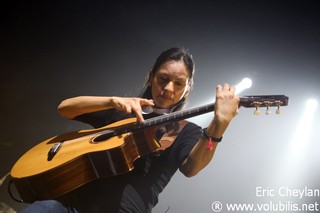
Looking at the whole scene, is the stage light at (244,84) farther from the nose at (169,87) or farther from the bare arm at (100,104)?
the bare arm at (100,104)

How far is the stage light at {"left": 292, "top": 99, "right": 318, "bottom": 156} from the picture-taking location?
3.88m

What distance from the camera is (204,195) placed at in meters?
4.98

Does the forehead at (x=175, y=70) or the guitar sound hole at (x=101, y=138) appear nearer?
the guitar sound hole at (x=101, y=138)

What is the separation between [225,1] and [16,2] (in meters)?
2.91

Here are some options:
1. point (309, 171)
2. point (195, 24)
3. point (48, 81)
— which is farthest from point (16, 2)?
point (309, 171)

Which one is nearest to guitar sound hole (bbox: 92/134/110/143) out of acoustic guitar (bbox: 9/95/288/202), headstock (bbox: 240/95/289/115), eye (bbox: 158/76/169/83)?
acoustic guitar (bbox: 9/95/288/202)

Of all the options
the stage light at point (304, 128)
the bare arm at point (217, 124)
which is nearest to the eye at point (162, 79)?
the bare arm at point (217, 124)

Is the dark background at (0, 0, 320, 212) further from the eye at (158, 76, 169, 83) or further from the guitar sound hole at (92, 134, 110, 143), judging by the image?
the guitar sound hole at (92, 134, 110, 143)

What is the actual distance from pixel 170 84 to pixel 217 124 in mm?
523

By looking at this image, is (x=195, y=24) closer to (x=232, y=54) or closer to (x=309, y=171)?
(x=232, y=54)

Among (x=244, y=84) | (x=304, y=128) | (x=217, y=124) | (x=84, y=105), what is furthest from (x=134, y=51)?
(x=304, y=128)

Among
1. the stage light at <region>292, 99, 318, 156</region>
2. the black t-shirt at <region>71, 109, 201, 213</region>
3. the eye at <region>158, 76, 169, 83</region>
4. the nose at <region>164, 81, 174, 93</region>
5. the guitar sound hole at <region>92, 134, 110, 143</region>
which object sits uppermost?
the eye at <region>158, 76, 169, 83</region>

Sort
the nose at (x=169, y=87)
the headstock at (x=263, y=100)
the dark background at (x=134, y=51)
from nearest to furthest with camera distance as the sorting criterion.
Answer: the headstock at (x=263, y=100) < the nose at (x=169, y=87) < the dark background at (x=134, y=51)

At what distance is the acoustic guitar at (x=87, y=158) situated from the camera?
1.18 metres
